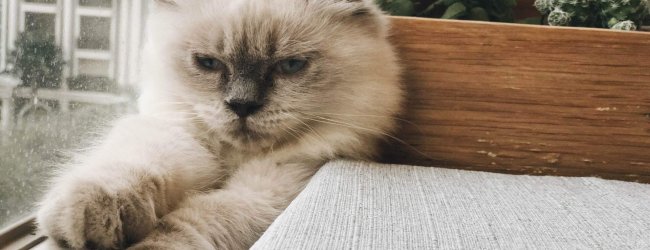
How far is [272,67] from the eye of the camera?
1123 mm

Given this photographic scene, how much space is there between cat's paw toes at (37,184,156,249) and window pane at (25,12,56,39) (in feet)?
1.31

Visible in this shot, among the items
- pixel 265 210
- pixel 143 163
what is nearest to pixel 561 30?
pixel 265 210

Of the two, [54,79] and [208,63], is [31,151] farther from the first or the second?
[208,63]

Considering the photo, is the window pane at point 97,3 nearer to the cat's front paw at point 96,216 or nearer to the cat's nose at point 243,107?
the cat's nose at point 243,107

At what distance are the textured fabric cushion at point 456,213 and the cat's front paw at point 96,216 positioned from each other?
0.23m

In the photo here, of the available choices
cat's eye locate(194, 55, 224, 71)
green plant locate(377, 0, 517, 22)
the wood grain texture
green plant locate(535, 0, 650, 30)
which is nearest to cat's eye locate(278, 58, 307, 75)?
cat's eye locate(194, 55, 224, 71)

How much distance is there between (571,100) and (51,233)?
1.12 meters

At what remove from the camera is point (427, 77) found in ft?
4.50

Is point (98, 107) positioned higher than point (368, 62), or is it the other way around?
point (368, 62)

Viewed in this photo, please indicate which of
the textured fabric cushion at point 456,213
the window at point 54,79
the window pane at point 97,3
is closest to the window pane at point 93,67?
the window at point 54,79

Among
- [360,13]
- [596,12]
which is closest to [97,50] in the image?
[360,13]

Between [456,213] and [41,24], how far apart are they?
2.90ft

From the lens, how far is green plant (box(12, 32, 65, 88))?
105 cm

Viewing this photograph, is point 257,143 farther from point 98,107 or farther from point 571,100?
point 571,100
